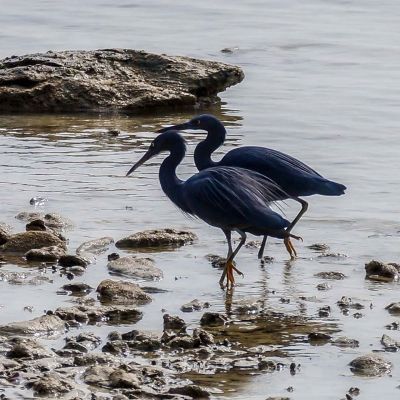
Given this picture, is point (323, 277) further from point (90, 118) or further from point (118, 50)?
point (118, 50)

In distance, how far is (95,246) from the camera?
29.1ft

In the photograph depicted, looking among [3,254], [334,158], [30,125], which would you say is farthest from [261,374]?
[30,125]

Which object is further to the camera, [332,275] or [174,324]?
[332,275]

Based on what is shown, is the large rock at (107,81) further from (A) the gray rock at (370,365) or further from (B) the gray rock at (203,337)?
(A) the gray rock at (370,365)

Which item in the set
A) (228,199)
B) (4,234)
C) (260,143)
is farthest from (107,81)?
(228,199)

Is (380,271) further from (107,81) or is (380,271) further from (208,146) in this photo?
(107,81)

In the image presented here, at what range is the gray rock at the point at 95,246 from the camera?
8.76 metres

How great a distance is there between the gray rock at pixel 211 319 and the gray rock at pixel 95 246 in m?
1.56

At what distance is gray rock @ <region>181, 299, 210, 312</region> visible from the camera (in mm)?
7574

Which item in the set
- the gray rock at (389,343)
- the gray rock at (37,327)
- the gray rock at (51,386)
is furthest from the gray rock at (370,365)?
the gray rock at (37,327)

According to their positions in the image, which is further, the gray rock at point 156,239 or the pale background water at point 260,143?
the gray rock at point 156,239

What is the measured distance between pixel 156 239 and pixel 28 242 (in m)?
0.91

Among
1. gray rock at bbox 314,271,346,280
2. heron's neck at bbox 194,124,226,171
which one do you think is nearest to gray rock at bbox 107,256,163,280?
gray rock at bbox 314,271,346,280

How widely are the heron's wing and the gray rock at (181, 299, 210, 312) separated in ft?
2.32
